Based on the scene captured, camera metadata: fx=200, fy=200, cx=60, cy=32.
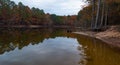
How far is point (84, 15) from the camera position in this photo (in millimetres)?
75438

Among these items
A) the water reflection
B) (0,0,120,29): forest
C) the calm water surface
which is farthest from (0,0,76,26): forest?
the calm water surface

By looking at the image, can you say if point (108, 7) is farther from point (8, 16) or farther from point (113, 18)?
point (8, 16)

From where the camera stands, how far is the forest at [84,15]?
50553mm

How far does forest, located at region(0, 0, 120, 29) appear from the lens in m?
50.6

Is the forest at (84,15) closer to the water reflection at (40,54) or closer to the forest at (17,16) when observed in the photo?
the forest at (17,16)

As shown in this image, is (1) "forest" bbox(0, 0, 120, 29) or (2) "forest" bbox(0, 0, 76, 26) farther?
(2) "forest" bbox(0, 0, 76, 26)

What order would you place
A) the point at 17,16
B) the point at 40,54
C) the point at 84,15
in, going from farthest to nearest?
the point at 17,16
the point at 84,15
the point at 40,54

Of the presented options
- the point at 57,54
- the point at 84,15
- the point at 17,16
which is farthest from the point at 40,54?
the point at 17,16

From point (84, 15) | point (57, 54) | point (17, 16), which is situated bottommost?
point (57, 54)

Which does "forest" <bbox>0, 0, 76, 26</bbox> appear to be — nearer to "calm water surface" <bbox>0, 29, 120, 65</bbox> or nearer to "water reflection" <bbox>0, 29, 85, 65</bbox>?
"water reflection" <bbox>0, 29, 85, 65</bbox>

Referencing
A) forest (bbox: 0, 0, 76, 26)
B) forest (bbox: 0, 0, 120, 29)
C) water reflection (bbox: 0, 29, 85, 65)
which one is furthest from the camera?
forest (bbox: 0, 0, 76, 26)

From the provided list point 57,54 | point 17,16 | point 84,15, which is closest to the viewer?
point 57,54

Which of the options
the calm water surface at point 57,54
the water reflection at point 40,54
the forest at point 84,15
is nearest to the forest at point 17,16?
the forest at point 84,15

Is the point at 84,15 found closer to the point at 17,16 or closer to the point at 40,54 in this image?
the point at 17,16
